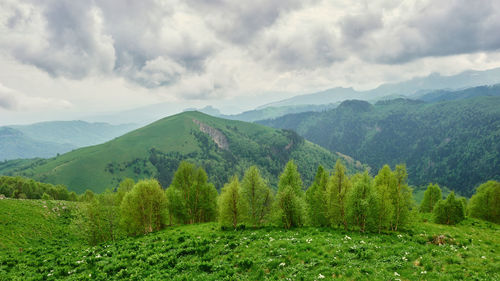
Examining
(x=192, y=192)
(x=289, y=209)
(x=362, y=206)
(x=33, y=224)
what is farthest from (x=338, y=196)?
(x=33, y=224)

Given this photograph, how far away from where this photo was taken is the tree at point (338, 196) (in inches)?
1359

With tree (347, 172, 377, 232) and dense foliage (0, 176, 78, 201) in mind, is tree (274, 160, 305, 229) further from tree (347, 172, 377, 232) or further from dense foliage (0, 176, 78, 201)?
dense foliage (0, 176, 78, 201)

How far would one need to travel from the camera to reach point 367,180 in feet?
108

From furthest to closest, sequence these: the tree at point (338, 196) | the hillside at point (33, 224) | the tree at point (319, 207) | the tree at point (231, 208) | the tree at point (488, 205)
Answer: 1. the tree at point (488, 205)
2. the hillside at point (33, 224)
3. the tree at point (319, 207)
4. the tree at point (231, 208)
5. the tree at point (338, 196)

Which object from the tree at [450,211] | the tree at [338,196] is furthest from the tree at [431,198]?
the tree at [338,196]

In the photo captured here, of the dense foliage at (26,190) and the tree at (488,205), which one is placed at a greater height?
the dense foliage at (26,190)

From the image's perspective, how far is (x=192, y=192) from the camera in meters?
50.3

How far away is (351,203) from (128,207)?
127ft

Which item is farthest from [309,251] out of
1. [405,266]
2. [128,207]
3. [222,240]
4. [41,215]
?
[41,215]

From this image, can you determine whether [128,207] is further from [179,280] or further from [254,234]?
[179,280]

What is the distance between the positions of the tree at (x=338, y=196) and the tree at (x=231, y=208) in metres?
14.3

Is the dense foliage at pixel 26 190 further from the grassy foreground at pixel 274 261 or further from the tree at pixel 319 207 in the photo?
the tree at pixel 319 207

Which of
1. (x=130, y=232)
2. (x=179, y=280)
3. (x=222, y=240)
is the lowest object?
(x=130, y=232)

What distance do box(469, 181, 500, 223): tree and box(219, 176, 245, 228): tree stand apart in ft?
235
